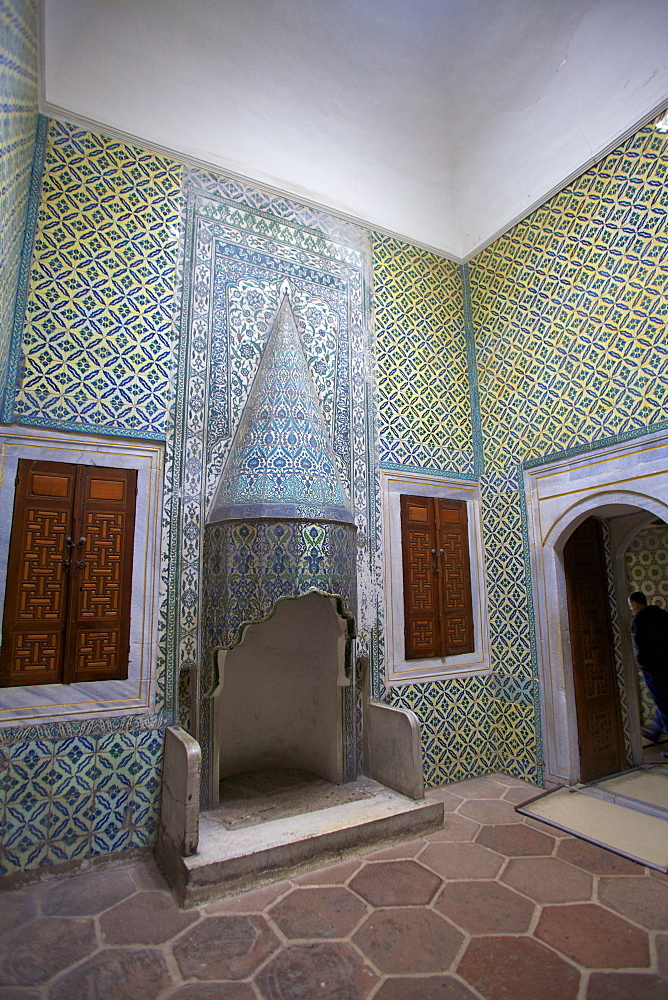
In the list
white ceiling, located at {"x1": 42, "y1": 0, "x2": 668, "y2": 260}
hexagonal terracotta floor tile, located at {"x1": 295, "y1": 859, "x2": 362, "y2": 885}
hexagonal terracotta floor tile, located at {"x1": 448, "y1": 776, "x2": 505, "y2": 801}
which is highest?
white ceiling, located at {"x1": 42, "y1": 0, "x2": 668, "y2": 260}

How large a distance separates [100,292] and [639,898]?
4.29 m

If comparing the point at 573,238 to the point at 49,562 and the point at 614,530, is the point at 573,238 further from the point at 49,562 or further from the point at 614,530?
the point at 49,562

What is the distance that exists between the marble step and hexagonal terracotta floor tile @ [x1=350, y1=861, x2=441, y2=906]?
7.2 inches

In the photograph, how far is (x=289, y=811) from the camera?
10.4 ft

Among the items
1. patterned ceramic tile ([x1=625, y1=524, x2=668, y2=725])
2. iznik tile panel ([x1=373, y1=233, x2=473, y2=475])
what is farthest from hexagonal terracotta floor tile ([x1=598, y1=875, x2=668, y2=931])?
patterned ceramic tile ([x1=625, y1=524, x2=668, y2=725])

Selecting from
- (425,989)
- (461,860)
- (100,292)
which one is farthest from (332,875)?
(100,292)

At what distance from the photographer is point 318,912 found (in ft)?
8.02

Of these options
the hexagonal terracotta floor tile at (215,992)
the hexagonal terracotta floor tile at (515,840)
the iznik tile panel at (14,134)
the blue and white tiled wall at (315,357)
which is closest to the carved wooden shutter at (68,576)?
the blue and white tiled wall at (315,357)

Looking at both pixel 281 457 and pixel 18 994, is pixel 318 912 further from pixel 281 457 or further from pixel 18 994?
pixel 281 457

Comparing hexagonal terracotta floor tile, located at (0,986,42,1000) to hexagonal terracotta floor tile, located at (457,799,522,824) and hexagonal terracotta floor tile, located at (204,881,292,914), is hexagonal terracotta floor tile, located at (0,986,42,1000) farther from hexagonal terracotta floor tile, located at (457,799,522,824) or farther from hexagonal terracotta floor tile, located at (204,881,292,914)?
hexagonal terracotta floor tile, located at (457,799,522,824)

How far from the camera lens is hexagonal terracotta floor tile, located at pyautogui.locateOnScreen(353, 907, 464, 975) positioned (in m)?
2.12

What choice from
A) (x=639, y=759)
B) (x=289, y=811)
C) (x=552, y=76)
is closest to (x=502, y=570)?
(x=639, y=759)

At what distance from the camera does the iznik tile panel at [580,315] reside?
352 cm

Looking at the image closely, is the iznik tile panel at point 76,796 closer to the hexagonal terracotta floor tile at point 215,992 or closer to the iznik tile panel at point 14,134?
the hexagonal terracotta floor tile at point 215,992
